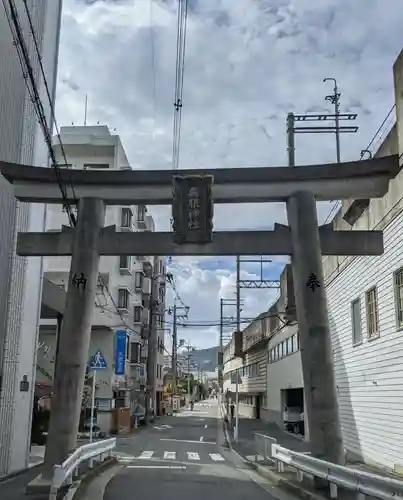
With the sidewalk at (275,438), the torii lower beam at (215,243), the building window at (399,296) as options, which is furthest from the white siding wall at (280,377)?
the torii lower beam at (215,243)

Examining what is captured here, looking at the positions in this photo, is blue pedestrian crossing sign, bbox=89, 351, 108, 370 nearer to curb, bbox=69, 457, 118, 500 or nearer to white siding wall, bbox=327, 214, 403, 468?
curb, bbox=69, 457, 118, 500

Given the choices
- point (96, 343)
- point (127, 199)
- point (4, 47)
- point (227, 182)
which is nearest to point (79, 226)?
point (127, 199)

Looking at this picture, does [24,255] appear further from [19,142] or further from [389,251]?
[389,251]

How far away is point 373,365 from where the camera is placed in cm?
1752

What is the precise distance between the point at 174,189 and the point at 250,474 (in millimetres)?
8497

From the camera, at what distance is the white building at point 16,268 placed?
1510 cm

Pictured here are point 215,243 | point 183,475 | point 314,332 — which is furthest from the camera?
point 183,475

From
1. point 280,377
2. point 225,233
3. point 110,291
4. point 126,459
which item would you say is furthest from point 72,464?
point 110,291

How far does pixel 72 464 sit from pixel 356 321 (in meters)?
10.9

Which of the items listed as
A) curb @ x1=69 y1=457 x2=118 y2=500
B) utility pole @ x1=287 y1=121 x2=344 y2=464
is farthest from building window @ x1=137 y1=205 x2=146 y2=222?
utility pole @ x1=287 y1=121 x2=344 y2=464

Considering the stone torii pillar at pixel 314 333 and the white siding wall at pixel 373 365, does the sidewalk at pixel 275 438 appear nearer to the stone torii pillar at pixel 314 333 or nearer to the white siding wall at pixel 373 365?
the white siding wall at pixel 373 365

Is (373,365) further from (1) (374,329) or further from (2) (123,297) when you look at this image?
(2) (123,297)

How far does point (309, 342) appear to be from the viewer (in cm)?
1384

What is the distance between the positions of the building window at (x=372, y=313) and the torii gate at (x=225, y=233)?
3.29 metres
